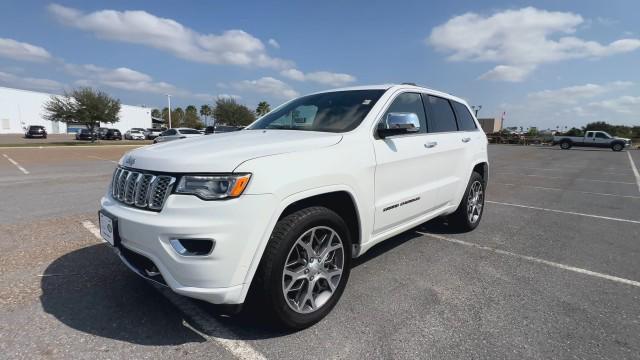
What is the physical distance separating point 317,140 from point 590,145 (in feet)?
145

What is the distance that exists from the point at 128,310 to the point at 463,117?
4.39m

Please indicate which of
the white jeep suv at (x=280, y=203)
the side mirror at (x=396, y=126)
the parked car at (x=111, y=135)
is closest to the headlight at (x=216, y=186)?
the white jeep suv at (x=280, y=203)

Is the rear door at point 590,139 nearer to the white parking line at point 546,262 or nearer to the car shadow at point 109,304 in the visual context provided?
the white parking line at point 546,262

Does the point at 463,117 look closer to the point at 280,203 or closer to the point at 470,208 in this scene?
the point at 470,208

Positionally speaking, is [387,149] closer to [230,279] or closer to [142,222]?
[230,279]

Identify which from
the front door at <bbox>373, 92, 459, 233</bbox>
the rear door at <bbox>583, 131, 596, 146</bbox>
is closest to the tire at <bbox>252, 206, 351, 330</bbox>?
the front door at <bbox>373, 92, 459, 233</bbox>

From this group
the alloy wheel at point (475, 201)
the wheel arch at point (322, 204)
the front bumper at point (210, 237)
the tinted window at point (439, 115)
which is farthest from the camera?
the alloy wheel at point (475, 201)

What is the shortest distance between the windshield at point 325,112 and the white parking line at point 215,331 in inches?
68.6

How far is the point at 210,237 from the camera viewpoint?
2.01 meters

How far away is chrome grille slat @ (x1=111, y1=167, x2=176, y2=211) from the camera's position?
2.18m

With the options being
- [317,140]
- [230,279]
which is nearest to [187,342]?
[230,279]

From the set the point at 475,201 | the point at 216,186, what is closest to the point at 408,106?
the point at 475,201

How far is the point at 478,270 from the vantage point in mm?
3604

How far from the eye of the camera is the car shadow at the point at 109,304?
95.7 inches
